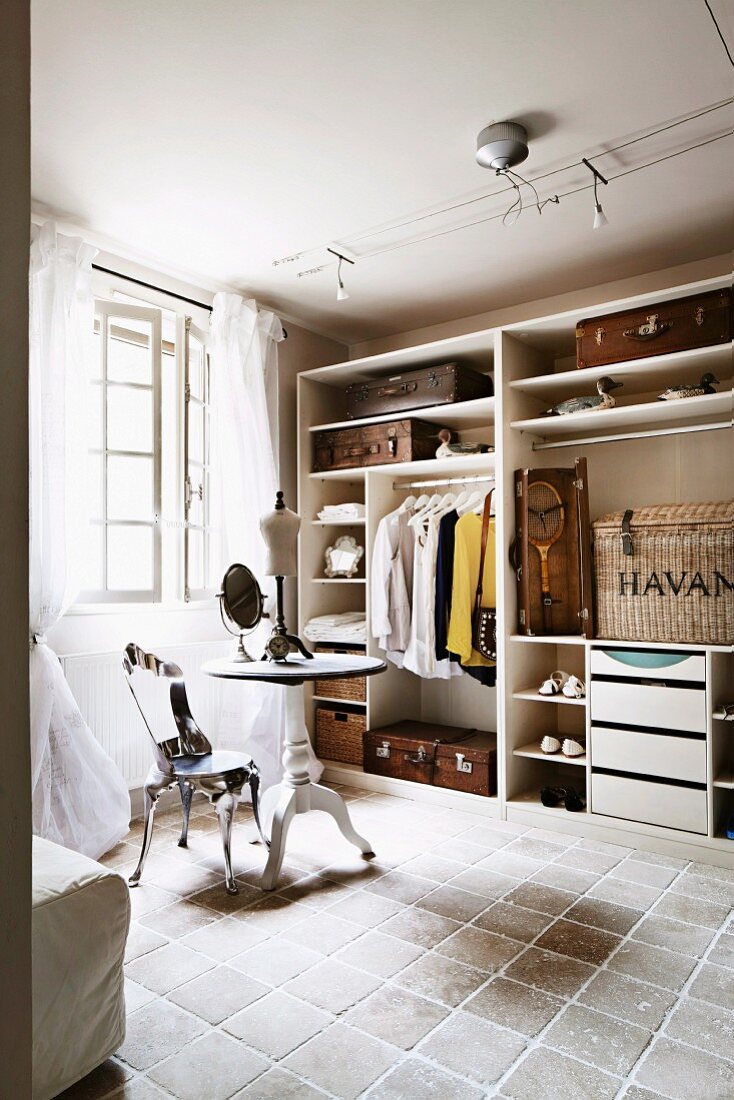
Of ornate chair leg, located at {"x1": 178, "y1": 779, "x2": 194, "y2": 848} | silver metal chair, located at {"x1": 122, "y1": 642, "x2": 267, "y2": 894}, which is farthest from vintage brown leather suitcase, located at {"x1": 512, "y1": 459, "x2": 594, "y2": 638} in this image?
ornate chair leg, located at {"x1": 178, "y1": 779, "x2": 194, "y2": 848}

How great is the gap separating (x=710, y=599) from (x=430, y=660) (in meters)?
1.43

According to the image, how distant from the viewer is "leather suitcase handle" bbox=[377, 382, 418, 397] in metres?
4.06

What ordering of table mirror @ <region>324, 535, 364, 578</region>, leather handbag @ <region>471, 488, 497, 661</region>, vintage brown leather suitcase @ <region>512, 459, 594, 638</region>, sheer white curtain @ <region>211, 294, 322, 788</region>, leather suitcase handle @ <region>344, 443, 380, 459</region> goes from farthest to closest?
table mirror @ <region>324, 535, 364, 578</region>
leather suitcase handle @ <region>344, 443, 380, 459</region>
sheer white curtain @ <region>211, 294, 322, 788</region>
leather handbag @ <region>471, 488, 497, 661</region>
vintage brown leather suitcase @ <region>512, 459, 594, 638</region>

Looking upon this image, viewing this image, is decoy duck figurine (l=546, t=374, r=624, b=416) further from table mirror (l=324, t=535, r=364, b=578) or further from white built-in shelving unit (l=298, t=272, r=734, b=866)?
table mirror (l=324, t=535, r=364, b=578)

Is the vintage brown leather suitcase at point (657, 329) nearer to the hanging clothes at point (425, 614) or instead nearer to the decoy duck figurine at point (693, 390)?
the decoy duck figurine at point (693, 390)

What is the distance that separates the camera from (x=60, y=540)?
3029 mm

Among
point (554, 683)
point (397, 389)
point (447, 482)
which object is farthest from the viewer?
point (397, 389)

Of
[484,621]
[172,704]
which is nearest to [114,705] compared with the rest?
[172,704]

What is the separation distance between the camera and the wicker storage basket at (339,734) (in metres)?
4.18

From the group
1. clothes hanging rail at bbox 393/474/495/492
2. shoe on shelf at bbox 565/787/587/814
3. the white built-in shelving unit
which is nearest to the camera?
the white built-in shelving unit

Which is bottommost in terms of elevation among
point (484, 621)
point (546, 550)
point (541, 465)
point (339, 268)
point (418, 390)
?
point (484, 621)

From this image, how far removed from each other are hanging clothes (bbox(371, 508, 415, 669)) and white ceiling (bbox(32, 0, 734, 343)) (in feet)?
4.53

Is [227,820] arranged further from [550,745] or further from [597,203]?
[597,203]

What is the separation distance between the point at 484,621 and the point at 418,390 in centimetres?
134
